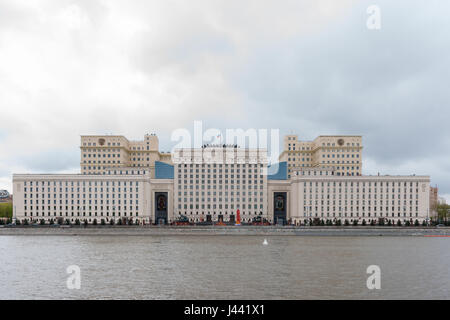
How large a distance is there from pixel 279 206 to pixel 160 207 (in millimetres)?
44502

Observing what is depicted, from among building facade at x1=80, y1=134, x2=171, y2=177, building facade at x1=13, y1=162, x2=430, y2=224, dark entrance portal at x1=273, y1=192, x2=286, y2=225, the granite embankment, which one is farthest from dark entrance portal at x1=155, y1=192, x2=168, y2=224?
dark entrance portal at x1=273, y1=192, x2=286, y2=225

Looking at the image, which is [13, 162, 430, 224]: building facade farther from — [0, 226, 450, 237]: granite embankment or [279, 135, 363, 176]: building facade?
[0, 226, 450, 237]: granite embankment

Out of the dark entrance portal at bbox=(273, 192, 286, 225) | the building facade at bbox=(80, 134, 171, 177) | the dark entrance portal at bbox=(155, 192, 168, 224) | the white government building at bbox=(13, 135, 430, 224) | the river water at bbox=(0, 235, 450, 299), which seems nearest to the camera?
the river water at bbox=(0, 235, 450, 299)

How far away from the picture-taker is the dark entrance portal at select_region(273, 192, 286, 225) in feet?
468

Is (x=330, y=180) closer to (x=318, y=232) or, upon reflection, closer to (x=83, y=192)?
(x=318, y=232)

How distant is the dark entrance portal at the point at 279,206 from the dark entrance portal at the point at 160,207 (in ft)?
134

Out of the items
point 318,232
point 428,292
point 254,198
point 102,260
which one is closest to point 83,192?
point 254,198

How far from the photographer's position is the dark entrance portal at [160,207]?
141625mm

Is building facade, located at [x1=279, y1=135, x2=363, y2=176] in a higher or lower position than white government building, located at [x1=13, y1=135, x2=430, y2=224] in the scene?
higher

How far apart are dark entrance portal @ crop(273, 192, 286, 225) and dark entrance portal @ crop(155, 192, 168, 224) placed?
40.8 metres

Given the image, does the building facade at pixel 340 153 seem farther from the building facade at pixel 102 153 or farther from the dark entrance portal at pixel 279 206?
the building facade at pixel 102 153
